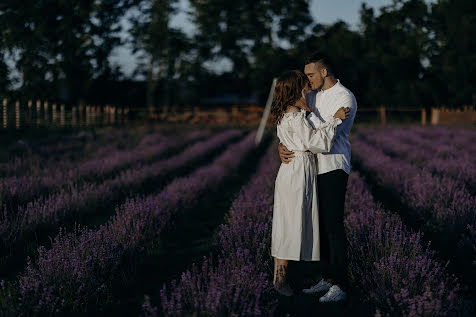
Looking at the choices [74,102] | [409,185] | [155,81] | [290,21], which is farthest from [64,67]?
[409,185]

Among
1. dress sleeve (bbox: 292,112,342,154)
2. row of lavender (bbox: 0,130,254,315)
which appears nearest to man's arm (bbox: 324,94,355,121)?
dress sleeve (bbox: 292,112,342,154)

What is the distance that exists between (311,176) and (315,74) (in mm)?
699

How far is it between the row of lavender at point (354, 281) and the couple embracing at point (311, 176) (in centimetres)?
22

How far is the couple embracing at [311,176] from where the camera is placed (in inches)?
119

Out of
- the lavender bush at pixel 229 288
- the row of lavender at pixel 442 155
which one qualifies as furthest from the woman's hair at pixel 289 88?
the row of lavender at pixel 442 155

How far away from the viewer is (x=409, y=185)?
658 centimetres

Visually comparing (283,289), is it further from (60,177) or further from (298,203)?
(60,177)

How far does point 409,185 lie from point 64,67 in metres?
33.9

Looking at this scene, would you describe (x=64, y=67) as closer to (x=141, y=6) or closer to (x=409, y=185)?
(x=141, y=6)

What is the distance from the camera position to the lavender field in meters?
2.71

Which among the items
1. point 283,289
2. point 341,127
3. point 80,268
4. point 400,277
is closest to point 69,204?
point 80,268

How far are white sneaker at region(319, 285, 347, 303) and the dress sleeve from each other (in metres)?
0.97

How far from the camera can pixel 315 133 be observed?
2953mm

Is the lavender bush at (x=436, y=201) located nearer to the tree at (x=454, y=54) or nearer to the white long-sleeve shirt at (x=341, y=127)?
the white long-sleeve shirt at (x=341, y=127)
